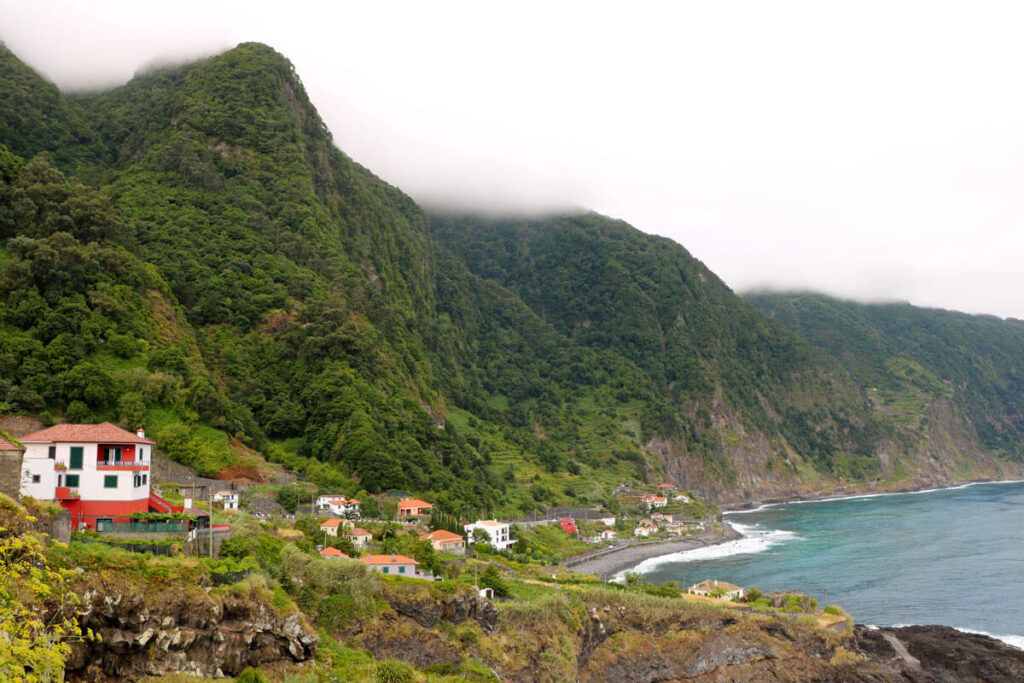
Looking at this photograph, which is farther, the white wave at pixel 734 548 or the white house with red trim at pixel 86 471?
the white wave at pixel 734 548

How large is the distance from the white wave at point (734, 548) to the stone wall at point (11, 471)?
73.3 m

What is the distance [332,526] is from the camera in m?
62.6

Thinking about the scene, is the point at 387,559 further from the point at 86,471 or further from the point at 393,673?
the point at 86,471

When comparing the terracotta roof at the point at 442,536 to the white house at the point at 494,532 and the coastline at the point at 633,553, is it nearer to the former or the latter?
the white house at the point at 494,532

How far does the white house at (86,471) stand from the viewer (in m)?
32.5

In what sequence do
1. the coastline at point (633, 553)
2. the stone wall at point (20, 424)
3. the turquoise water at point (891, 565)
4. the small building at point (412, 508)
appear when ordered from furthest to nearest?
the coastline at point (633, 553) → the small building at point (412, 508) → the turquoise water at point (891, 565) → the stone wall at point (20, 424)

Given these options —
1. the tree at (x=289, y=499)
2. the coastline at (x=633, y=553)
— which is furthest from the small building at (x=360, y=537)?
the coastline at (x=633, y=553)

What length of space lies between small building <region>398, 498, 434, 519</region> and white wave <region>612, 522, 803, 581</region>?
25305 millimetres

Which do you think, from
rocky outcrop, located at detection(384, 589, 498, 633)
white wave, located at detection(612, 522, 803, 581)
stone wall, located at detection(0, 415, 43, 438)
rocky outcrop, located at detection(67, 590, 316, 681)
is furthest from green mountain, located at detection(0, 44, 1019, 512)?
rocky outcrop, located at detection(67, 590, 316, 681)

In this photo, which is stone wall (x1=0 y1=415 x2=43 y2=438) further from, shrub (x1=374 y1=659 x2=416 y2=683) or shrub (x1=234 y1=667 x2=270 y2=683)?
shrub (x1=234 y1=667 x2=270 y2=683)

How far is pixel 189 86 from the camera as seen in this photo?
140 m

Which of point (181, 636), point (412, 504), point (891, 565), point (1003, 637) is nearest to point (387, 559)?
point (181, 636)

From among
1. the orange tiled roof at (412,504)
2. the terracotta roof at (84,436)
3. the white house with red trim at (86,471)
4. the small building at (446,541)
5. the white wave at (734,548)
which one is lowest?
the white wave at (734,548)

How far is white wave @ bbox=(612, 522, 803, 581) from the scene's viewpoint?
353 feet
